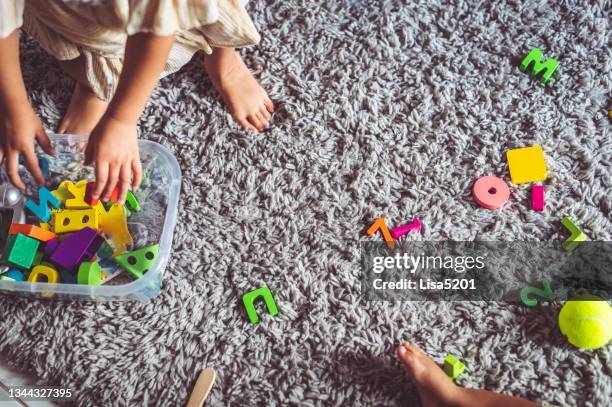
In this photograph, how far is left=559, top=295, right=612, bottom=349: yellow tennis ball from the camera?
0.86m

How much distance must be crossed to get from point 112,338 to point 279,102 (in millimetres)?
455

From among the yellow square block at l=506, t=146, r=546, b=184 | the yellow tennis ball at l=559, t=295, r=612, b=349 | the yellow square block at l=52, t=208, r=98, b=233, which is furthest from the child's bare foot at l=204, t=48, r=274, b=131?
the yellow tennis ball at l=559, t=295, r=612, b=349

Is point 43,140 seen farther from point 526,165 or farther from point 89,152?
point 526,165

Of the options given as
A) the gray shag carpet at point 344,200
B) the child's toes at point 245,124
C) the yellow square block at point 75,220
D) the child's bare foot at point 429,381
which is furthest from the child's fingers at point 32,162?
the child's bare foot at point 429,381

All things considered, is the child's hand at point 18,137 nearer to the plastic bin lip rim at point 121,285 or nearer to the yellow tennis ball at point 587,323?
the plastic bin lip rim at point 121,285

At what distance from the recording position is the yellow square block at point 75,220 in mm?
950

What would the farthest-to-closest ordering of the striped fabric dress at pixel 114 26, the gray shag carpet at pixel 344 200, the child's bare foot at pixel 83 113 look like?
the child's bare foot at pixel 83 113, the gray shag carpet at pixel 344 200, the striped fabric dress at pixel 114 26

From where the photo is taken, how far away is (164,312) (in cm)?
95

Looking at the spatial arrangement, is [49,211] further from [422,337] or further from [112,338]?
[422,337]

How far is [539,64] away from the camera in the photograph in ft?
3.40

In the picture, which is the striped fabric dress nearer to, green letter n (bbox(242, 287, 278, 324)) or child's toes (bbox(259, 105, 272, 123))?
child's toes (bbox(259, 105, 272, 123))

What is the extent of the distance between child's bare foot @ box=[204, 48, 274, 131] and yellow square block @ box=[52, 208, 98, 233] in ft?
0.90

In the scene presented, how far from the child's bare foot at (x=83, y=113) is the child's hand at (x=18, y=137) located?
169mm

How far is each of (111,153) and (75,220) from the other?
0.74ft
